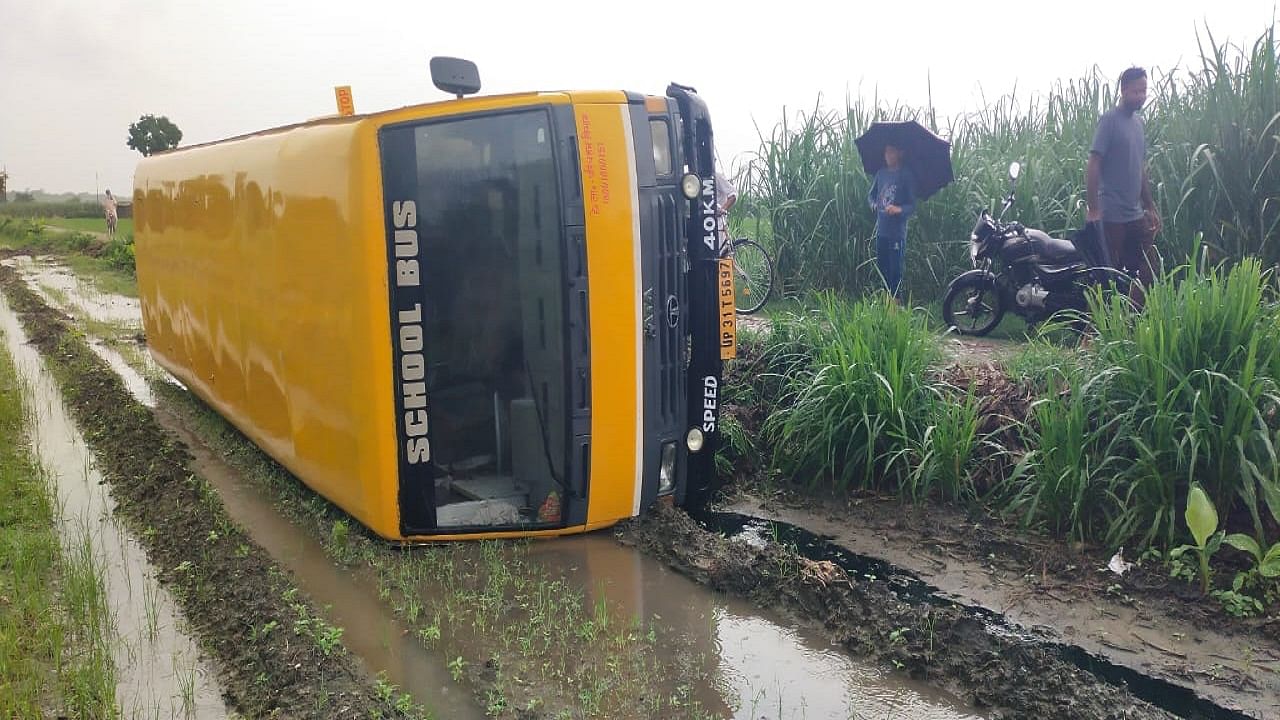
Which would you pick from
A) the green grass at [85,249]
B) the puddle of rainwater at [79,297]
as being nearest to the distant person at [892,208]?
the puddle of rainwater at [79,297]

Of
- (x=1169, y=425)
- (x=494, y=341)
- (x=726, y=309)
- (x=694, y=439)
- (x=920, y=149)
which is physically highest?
(x=920, y=149)

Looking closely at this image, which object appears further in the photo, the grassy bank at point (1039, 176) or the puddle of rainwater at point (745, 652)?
the grassy bank at point (1039, 176)

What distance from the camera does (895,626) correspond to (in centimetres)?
416

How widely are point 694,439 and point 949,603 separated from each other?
153 centimetres

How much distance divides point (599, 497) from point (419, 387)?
1049 millimetres

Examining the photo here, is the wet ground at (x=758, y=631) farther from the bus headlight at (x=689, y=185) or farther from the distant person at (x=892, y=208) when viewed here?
the distant person at (x=892, y=208)

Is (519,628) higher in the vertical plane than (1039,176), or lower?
lower

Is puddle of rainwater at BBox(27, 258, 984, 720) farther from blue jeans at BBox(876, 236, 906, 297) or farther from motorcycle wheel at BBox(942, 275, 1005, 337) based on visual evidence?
blue jeans at BBox(876, 236, 906, 297)

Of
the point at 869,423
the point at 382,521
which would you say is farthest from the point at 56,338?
the point at 869,423

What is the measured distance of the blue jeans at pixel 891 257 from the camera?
864cm

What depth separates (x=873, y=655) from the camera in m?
4.00

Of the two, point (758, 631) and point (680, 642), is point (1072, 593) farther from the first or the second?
point (680, 642)

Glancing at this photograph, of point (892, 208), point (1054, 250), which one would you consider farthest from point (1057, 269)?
point (892, 208)

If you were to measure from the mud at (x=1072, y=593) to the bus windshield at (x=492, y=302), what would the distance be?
1466mm
